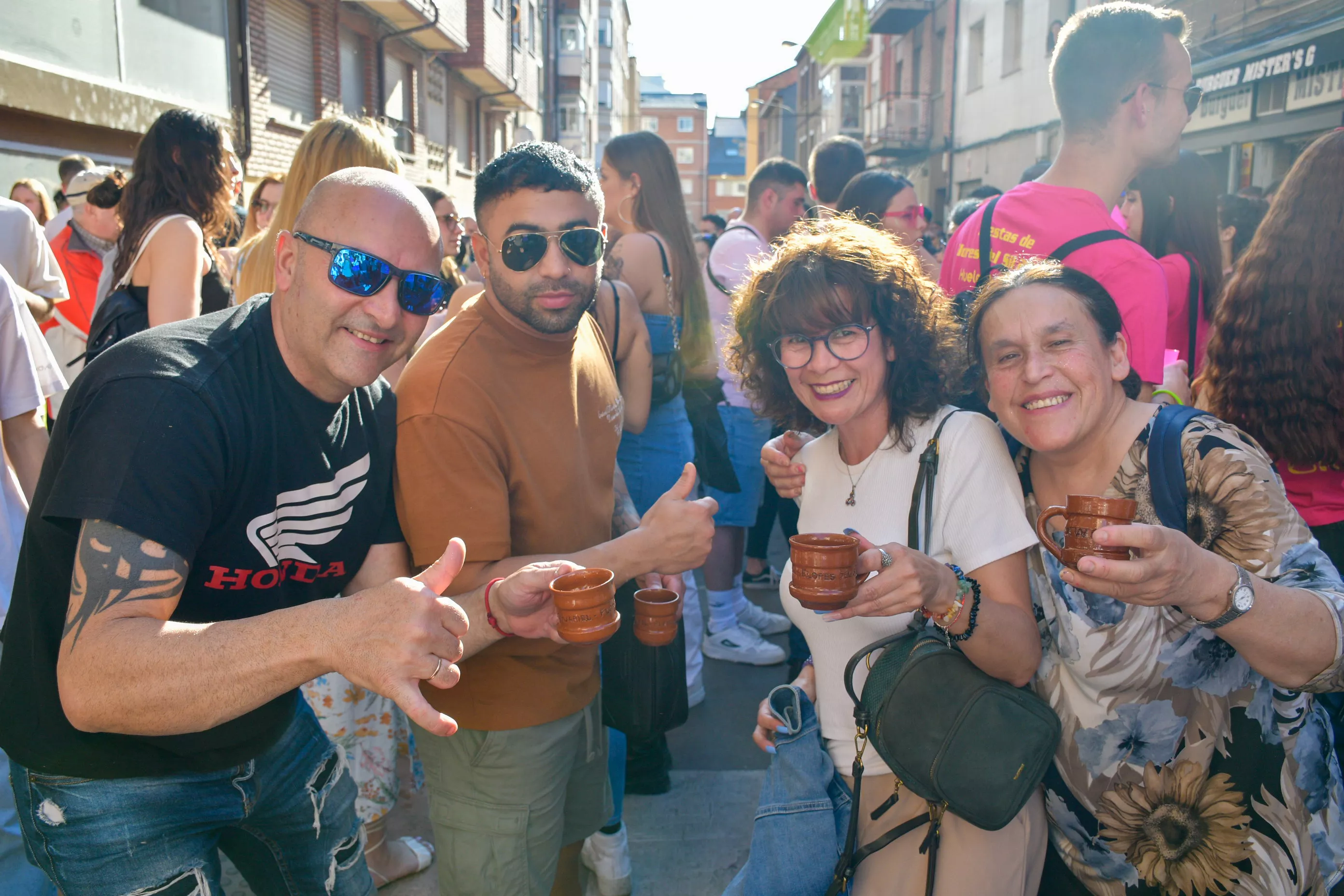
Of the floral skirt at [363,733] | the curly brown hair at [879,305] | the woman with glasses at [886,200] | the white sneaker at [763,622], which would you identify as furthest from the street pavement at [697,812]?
the woman with glasses at [886,200]

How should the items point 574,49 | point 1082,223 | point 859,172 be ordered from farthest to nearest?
point 574,49 → point 859,172 → point 1082,223

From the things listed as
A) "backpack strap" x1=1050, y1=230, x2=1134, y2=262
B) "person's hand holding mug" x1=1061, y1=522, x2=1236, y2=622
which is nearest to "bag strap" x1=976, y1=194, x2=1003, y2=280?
"backpack strap" x1=1050, y1=230, x2=1134, y2=262

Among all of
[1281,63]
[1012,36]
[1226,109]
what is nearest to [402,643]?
[1281,63]

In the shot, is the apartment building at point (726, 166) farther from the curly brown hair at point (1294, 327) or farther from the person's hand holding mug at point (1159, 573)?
the person's hand holding mug at point (1159, 573)

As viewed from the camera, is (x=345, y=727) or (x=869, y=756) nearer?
(x=869, y=756)

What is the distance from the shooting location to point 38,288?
12.4 ft

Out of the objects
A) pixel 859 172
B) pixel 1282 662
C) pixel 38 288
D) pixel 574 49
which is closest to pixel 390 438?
pixel 1282 662

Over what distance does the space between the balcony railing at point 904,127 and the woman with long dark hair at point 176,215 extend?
25555 mm

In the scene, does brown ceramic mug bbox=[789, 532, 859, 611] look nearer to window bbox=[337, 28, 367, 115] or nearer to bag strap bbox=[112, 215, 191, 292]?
bag strap bbox=[112, 215, 191, 292]

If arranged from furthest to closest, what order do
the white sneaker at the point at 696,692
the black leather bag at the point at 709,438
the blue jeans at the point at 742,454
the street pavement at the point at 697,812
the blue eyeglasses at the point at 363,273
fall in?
the blue jeans at the point at 742,454 < the black leather bag at the point at 709,438 < the white sneaker at the point at 696,692 < the street pavement at the point at 697,812 < the blue eyeglasses at the point at 363,273

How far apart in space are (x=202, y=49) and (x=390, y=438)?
1211 centimetres

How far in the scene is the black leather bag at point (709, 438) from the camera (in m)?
4.52

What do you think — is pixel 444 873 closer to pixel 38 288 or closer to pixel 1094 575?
pixel 1094 575

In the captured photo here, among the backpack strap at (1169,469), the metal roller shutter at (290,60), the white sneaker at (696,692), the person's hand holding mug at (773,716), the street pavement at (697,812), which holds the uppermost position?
the metal roller shutter at (290,60)
